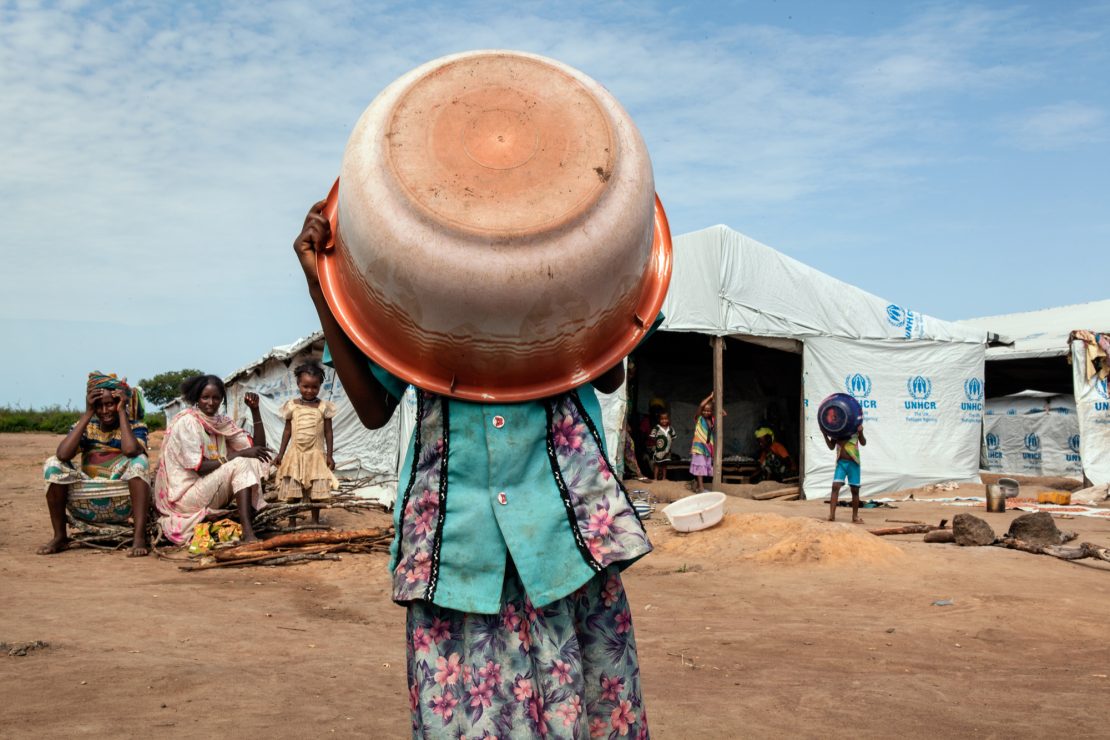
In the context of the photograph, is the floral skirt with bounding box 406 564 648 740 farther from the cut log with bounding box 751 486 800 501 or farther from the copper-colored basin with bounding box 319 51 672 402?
the cut log with bounding box 751 486 800 501

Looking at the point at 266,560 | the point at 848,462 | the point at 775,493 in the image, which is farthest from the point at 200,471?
the point at 775,493

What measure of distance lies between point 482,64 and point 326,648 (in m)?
3.46

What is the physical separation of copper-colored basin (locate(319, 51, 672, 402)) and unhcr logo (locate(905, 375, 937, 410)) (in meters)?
13.7

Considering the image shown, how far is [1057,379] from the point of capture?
19.4 meters

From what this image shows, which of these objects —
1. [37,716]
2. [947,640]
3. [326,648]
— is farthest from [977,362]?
[37,716]

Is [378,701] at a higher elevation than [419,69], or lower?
lower

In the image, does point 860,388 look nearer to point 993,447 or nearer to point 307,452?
point 993,447

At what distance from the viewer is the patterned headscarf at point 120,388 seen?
7359 millimetres

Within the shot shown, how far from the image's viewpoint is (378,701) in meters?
3.73

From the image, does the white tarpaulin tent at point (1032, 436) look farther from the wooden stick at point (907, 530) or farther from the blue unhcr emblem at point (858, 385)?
the wooden stick at point (907, 530)

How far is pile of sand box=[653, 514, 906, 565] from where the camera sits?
7.19 meters

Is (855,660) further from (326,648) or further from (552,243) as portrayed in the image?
(552,243)

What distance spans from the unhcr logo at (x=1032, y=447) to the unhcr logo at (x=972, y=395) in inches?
125

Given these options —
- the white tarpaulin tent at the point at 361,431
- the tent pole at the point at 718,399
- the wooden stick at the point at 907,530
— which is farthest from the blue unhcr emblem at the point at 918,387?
the wooden stick at the point at 907,530
